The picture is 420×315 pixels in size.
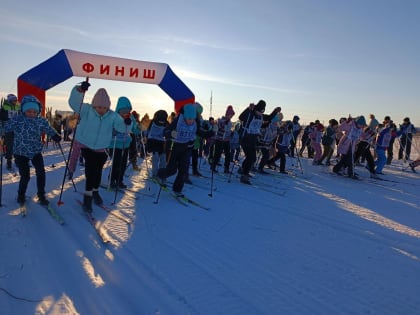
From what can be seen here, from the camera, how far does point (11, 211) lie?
17.0 ft

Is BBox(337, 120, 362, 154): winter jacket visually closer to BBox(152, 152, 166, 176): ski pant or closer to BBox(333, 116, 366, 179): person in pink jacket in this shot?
BBox(333, 116, 366, 179): person in pink jacket

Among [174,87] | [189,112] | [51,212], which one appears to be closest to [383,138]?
[174,87]

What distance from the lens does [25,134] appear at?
17.5 ft

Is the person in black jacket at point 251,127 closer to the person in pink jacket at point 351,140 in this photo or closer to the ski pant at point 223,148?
the ski pant at point 223,148

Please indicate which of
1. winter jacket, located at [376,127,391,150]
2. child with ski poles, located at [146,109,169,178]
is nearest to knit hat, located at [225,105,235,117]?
child with ski poles, located at [146,109,169,178]

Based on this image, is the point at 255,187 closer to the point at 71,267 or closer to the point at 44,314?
the point at 71,267

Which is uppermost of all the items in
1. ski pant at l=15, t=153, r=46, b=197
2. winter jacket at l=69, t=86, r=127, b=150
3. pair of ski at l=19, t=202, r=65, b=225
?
winter jacket at l=69, t=86, r=127, b=150

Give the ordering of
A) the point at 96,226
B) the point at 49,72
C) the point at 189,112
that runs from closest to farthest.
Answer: the point at 96,226
the point at 189,112
the point at 49,72

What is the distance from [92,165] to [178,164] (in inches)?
72.0

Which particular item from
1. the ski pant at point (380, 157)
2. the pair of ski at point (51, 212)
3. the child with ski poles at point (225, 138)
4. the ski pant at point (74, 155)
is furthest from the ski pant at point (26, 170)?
the ski pant at point (380, 157)

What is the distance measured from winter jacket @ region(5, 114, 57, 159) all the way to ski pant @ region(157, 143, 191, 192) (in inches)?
87.7

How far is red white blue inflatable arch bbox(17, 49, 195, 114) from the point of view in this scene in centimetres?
954

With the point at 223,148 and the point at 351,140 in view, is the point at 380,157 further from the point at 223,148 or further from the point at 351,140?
the point at 223,148

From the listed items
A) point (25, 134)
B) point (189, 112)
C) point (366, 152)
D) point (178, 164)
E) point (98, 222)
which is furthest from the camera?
point (366, 152)
